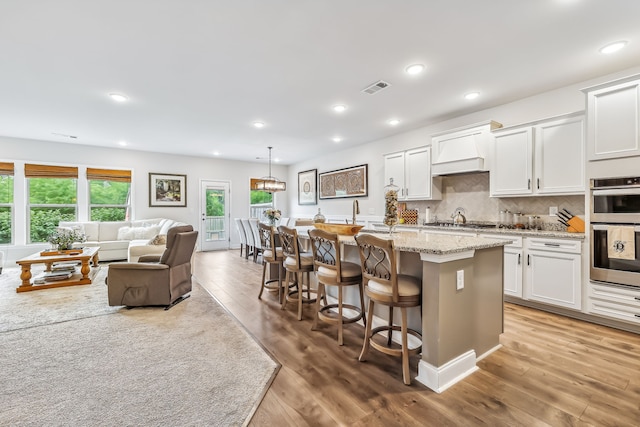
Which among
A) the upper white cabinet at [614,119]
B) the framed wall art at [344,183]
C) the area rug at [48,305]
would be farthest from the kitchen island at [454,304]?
the framed wall art at [344,183]

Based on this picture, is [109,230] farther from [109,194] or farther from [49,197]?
[49,197]

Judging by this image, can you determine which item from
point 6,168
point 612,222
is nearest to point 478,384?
point 612,222

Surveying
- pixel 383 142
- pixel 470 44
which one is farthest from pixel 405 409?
pixel 383 142

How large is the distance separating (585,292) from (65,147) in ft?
31.0

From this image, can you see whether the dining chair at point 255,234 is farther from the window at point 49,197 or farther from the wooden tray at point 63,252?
the window at point 49,197

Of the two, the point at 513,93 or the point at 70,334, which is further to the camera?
the point at 513,93

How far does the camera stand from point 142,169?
7293mm

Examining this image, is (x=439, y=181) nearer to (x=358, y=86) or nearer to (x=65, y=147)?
(x=358, y=86)

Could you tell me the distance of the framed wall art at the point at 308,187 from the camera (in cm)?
829

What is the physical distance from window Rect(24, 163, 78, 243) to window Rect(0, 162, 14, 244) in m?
0.27

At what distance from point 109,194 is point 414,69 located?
23.9 ft

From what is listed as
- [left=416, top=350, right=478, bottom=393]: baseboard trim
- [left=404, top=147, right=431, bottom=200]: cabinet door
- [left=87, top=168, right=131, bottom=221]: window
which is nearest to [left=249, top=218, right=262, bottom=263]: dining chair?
[left=404, top=147, right=431, bottom=200]: cabinet door

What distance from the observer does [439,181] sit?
16.1 feet

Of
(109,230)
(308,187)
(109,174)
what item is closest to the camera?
(109,230)
